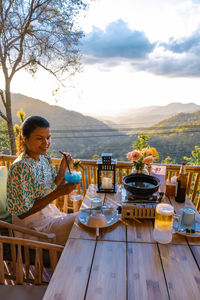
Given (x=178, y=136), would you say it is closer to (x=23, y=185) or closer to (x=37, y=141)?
(x=37, y=141)

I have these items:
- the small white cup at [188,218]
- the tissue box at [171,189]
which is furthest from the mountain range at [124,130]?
the small white cup at [188,218]

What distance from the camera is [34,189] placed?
1.77m

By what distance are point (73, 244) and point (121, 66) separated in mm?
6202

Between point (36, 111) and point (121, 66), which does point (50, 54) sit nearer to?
point (121, 66)

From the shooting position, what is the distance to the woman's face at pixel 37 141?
1.76 metres

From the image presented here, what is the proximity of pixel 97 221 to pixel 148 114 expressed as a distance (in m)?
14.7

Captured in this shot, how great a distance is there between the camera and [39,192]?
6.05 feet

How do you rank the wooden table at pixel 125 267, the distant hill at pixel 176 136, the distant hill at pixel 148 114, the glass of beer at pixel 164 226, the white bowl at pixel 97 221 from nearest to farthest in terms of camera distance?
the wooden table at pixel 125 267, the glass of beer at pixel 164 226, the white bowl at pixel 97 221, the distant hill at pixel 176 136, the distant hill at pixel 148 114

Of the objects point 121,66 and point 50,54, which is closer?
point 50,54

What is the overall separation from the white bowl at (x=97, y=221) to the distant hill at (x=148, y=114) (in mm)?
11565

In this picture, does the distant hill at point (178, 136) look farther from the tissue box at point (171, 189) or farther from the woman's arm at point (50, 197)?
the woman's arm at point (50, 197)

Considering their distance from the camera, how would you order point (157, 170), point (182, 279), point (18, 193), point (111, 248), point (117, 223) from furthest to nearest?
1. point (157, 170)
2. point (18, 193)
3. point (117, 223)
4. point (111, 248)
5. point (182, 279)

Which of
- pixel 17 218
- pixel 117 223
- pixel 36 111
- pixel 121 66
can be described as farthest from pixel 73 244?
pixel 36 111

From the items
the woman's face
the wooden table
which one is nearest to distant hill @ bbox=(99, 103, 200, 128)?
the woman's face
